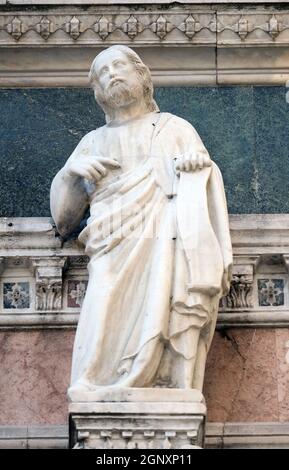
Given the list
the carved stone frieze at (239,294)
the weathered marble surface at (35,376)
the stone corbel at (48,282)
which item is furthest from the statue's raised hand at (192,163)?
the weathered marble surface at (35,376)

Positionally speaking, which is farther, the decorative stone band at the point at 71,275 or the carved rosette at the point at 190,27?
the carved rosette at the point at 190,27

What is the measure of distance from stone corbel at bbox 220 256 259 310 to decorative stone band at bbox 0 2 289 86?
5.01ft

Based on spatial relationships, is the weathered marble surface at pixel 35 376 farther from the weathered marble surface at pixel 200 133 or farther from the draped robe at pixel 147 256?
the weathered marble surface at pixel 200 133

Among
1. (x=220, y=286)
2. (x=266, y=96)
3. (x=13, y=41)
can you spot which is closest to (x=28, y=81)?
(x=13, y=41)

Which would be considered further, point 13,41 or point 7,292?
point 13,41

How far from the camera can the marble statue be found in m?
15.7

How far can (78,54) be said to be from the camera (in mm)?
17812

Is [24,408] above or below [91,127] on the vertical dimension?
below

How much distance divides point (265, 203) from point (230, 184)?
0.77 feet

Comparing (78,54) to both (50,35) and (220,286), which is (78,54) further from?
(220,286)

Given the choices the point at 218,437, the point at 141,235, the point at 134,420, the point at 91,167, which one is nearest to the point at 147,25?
the point at 91,167

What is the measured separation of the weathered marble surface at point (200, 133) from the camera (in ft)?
56.3

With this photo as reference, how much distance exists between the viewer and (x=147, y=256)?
16.0 meters

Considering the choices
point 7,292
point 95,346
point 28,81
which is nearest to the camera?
point 95,346
